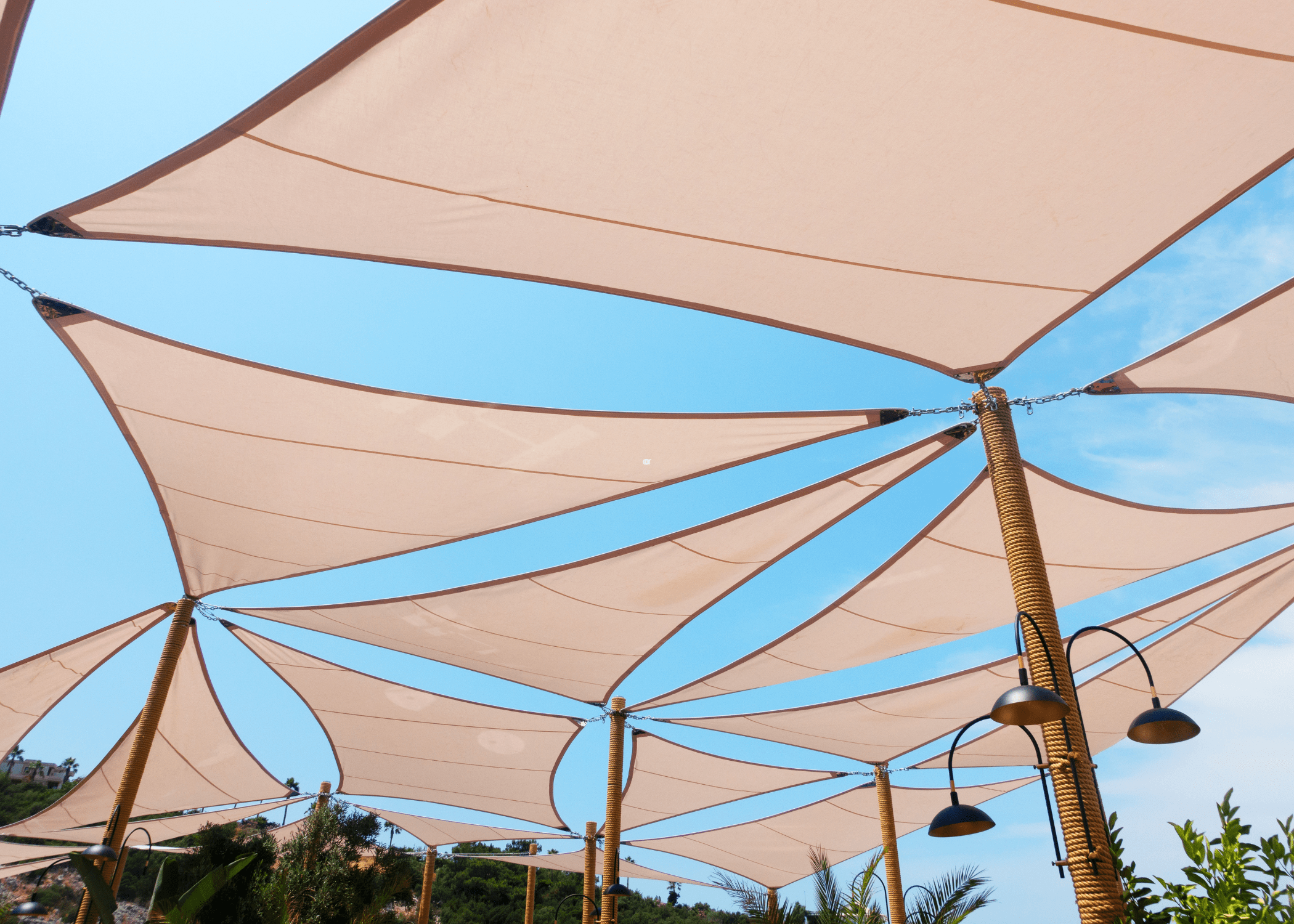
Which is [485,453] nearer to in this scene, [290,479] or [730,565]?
[290,479]

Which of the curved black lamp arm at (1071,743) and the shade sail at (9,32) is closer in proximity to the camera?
the shade sail at (9,32)

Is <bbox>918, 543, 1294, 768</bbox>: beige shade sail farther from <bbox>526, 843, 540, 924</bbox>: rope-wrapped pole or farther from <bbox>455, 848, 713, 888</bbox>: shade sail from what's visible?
<bbox>526, 843, 540, 924</bbox>: rope-wrapped pole

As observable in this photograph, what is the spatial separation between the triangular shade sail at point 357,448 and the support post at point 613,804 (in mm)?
3432

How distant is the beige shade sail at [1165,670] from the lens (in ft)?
23.4

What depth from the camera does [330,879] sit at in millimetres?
11172

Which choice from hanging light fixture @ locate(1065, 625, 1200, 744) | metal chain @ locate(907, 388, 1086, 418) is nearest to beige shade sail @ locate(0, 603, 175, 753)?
metal chain @ locate(907, 388, 1086, 418)

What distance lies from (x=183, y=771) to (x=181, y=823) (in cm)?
436

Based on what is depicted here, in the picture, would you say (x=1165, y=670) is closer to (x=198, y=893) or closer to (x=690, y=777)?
(x=690, y=777)

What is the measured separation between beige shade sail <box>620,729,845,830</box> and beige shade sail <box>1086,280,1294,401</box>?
240 inches

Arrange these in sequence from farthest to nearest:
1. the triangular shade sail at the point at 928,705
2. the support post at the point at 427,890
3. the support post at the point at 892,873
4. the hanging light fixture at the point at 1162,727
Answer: the support post at the point at 427,890
the support post at the point at 892,873
the triangular shade sail at the point at 928,705
the hanging light fixture at the point at 1162,727

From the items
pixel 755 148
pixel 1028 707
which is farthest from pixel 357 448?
pixel 1028 707

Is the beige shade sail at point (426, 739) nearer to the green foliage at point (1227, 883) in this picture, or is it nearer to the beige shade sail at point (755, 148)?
the beige shade sail at point (755, 148)

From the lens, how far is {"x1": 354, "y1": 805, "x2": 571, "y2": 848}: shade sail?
13336 millimetres

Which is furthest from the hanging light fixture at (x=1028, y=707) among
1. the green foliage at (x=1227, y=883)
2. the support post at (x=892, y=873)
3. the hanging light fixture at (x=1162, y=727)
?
the support post at (x=892, y=873)
